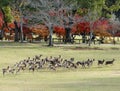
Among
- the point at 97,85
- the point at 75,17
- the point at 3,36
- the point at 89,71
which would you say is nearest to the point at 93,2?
the point at 75,17

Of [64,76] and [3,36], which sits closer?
[64,76]

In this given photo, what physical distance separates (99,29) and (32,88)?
61918 millimetres

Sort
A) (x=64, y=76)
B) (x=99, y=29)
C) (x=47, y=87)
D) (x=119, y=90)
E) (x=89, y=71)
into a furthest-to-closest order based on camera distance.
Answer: (x=99, y=29), (x=89, y=71), (x=64, y=76), (x=47, y=87), (x=119, y=90)

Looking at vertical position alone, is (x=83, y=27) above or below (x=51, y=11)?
below

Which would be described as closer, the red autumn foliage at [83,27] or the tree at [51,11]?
the tree at [51,11]

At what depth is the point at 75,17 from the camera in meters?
75.2

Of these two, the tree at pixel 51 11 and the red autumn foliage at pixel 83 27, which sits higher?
the tree at pixel 51 11

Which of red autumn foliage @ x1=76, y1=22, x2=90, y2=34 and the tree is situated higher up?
the tree

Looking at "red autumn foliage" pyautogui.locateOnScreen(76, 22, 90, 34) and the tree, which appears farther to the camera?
"red autumn foliage" pyautogui.locateOnScreen(76, 22, 90, 34)

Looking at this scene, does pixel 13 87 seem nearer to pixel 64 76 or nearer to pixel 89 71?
pixel 64 76

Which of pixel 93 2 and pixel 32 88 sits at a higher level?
pixel 93 2

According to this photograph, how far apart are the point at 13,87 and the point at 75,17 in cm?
5364

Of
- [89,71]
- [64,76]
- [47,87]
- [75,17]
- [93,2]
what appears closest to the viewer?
[47,87]

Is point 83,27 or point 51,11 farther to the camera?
point 83,27
